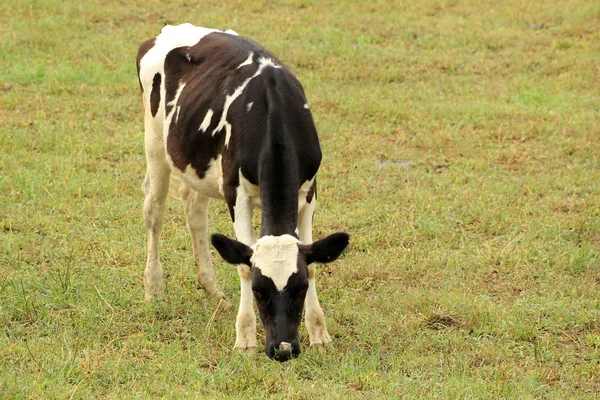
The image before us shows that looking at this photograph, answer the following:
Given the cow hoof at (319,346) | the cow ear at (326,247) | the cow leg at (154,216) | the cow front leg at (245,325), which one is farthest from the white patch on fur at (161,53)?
the cow hoof at (319,346)

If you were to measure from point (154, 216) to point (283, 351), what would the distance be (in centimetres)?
234

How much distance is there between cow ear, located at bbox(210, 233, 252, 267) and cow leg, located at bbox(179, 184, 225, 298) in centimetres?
150

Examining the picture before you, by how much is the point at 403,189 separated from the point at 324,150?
1.47 meters

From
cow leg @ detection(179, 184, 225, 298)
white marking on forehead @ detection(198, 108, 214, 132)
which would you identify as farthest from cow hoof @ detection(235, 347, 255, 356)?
white marking on forehead @ detection(198, 108, 214, 132)

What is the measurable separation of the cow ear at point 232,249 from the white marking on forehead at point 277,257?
0.18 feet

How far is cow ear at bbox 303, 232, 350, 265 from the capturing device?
623cm

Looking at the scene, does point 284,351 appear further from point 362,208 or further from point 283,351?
point 362,208

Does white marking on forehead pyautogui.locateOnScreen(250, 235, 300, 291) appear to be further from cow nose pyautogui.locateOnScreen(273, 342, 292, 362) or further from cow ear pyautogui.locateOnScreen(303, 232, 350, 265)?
cow nose pyautogui.locateOnScreen(273, 342, 292, 362)

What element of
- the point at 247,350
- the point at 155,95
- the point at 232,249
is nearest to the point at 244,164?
the point at 232,249

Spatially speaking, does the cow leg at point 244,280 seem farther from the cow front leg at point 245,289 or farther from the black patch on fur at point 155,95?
the black patch on fur at point 155,95

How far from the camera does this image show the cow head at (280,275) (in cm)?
603

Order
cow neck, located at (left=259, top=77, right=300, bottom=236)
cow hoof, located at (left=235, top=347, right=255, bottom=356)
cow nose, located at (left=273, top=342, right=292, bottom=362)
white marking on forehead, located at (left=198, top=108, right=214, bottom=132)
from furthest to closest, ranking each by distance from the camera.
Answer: white marking on forehead, located at (left=198, top=108, right=214, bottom=132)
cow hoof, located at (left=235, top=347, right=255, bottom=356)
cow neck, located at (left=259, top=77, right=300, bottom=236)
cow nose, located at (left=273, top=342, right=292, bottom=362)

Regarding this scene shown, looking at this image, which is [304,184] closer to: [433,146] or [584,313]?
[584,313]

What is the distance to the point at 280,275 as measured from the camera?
19.9 ft
